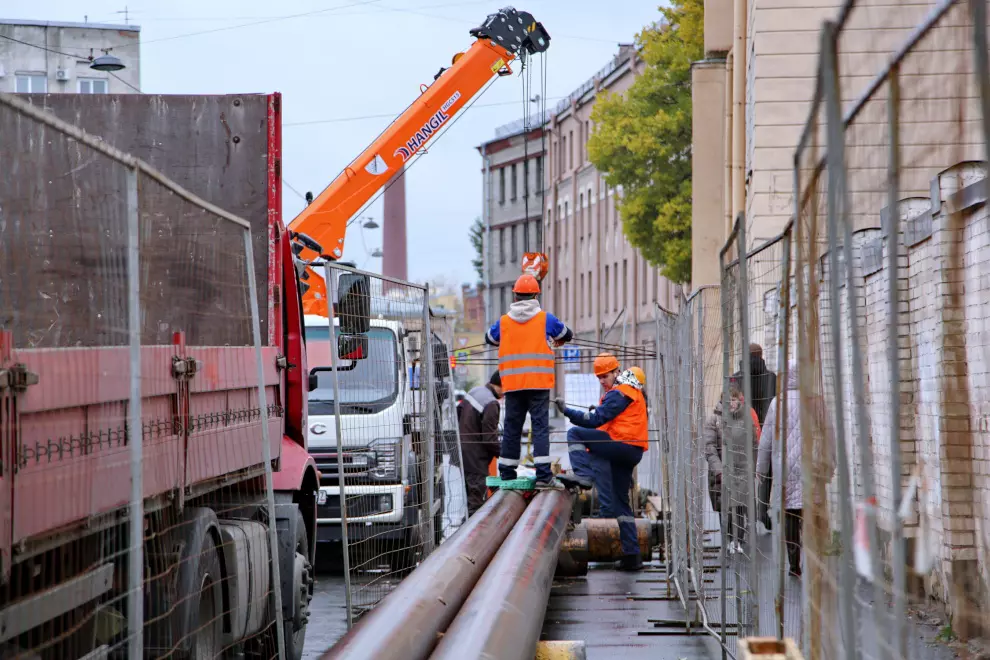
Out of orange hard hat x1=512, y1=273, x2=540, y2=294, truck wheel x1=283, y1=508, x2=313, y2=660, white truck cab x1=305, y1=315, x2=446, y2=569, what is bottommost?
truck wheel x1=283, y1=508, x2=313, y2=660

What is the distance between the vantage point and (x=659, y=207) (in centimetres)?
4078

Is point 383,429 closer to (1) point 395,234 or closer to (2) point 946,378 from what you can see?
(2) point 946,378

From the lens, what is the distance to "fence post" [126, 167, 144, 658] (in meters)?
4.38

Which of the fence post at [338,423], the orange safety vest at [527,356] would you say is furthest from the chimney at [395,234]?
the fence post at [338,423]

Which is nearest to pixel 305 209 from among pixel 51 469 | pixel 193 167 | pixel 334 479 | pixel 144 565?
pixel 334 479

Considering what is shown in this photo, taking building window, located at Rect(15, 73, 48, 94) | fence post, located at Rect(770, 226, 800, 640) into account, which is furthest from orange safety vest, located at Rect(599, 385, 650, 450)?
building window, located at Rect(15, 73, 48, 94)

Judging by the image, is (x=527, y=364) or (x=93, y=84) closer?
(x=527, y=364)

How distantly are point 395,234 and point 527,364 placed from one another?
55.2 m

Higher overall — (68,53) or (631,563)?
(68,53)

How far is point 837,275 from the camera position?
308 centimetres

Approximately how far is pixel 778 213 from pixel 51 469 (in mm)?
15647

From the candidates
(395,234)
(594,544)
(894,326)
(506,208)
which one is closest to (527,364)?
(594,544)

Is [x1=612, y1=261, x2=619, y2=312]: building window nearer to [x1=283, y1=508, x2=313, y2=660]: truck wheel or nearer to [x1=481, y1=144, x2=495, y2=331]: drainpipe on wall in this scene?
[x1=481, y1=144, x2=495, y2=331]: drainpipe on wall

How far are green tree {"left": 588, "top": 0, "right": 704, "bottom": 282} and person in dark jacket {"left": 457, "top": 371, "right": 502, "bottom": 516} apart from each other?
82.1 feet
